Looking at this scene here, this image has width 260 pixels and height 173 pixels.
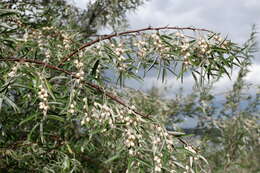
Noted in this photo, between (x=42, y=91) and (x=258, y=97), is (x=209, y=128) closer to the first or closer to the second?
(x=258, y=97)

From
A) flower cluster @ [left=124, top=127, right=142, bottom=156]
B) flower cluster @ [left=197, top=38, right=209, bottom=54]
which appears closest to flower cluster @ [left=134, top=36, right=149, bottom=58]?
flower cluster @ [left=197, top=38, right=209, bottom=54]

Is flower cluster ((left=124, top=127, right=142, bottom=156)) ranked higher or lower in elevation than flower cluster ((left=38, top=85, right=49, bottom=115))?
lower

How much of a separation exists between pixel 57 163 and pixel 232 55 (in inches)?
61.4

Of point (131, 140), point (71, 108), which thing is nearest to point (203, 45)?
point (131, 140)

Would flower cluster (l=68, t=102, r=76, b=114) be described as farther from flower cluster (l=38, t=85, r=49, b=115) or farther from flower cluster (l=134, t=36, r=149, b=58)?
flower cluster (l=134, t=36, r=149, b=58)

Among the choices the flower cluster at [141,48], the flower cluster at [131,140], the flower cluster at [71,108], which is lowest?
the flower cluster at [131,140]

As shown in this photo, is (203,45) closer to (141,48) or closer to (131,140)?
(141,48)

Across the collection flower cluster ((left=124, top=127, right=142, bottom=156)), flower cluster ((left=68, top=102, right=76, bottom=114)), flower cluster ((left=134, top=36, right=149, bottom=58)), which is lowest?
flower cluster ((left=124, top=127, right=142, bottom=156))

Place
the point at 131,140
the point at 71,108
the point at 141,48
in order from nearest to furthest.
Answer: the point at 131,140, the point at 71,108, the point at 141,48

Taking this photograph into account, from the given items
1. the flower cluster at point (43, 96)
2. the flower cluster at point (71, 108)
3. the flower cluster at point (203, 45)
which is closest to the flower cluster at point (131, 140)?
the flower cluster at point (71, 108)

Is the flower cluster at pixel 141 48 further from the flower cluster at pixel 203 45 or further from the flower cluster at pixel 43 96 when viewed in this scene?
the flower cluster at pixel 43 96

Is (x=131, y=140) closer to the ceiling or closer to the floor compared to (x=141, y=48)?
closer to the floor

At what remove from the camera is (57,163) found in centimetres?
243

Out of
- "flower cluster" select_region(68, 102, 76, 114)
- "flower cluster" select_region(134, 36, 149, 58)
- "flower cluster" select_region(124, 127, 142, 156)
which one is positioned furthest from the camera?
"flower cluster" select_region(134, 36, 149, 58)
